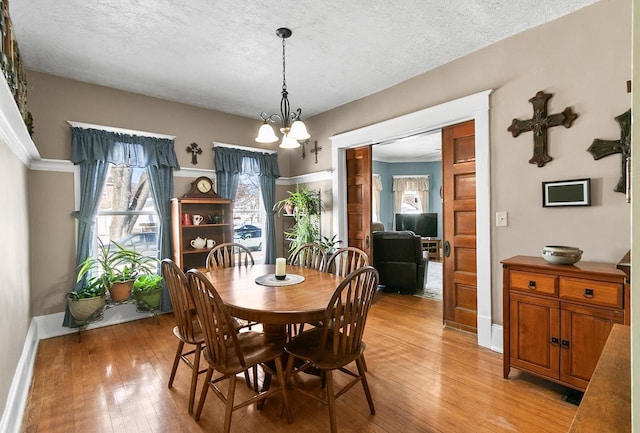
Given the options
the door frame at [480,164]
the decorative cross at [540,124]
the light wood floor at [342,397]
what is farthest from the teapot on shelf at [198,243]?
the decorative cross at [540,124]

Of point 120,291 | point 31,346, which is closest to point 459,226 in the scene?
point 120,291

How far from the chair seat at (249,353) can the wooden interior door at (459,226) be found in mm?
2144

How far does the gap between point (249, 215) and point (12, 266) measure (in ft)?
10.0

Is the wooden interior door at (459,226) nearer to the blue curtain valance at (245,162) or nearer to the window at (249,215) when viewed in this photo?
the blue curtain valance at (245,162)

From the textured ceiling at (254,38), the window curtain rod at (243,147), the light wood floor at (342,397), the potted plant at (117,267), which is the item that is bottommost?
the light wood floor at (342,397)

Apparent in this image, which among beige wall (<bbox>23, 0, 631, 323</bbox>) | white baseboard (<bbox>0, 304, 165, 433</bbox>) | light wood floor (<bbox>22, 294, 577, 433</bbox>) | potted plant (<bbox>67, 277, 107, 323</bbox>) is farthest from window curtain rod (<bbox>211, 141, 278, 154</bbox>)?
light wood floor (<bbox>22, 294, 577, 433</bbox>)

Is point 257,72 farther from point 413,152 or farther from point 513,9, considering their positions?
point 413,152

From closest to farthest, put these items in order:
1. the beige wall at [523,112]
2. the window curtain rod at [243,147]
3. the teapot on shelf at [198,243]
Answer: the beige wall at [523,112] < the teapot on shelf at [198,243] < the window curtain rod at [243,147]

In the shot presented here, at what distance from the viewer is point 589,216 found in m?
2.43

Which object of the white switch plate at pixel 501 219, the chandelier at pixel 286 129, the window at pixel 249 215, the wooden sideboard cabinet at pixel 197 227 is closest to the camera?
the chandelier at pixel 286 129

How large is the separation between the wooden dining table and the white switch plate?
1.58 m

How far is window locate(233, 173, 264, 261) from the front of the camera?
16.3 feet

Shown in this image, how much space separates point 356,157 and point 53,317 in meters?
4.01

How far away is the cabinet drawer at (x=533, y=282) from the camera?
7.32 ft
